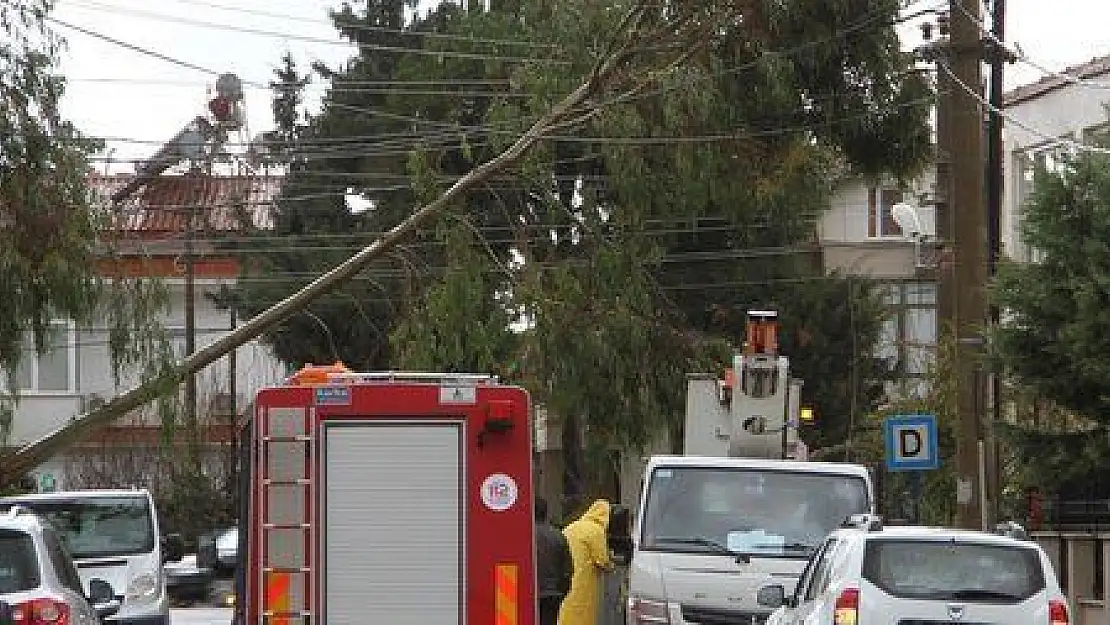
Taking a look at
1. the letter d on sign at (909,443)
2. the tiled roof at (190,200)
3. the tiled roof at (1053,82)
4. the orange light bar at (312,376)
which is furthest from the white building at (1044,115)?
the orange light bar at (312,376)

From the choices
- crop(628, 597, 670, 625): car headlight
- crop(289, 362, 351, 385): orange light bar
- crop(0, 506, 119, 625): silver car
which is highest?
crop(289, 362, 351, 385): orange light bar

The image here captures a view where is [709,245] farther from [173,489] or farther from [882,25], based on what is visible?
[882,25]

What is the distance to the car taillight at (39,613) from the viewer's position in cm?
1345

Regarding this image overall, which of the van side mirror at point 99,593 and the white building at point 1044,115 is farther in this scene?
the white building at point 1044,115

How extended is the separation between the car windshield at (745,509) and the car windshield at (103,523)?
6.59 metres

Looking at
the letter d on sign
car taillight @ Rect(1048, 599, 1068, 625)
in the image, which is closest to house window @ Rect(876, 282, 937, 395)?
the letter d on sign

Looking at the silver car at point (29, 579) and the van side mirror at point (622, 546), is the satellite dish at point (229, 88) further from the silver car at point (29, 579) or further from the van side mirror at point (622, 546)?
the silver car at point (29, 579)

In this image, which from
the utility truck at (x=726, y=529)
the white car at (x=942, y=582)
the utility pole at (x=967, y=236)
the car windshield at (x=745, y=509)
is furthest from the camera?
the utility pole at (x=967, y=236)

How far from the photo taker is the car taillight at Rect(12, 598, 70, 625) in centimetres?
1345

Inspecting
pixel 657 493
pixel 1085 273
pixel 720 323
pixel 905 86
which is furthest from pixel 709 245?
pixel 657 493

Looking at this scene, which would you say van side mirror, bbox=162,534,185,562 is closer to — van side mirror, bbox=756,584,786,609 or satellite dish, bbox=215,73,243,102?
satellite dish, bbox=215,73,243,102

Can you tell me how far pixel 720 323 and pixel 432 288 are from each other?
18053mm

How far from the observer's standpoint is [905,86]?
2784 centimetres

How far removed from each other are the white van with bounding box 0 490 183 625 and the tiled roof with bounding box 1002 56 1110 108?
61.2ft
